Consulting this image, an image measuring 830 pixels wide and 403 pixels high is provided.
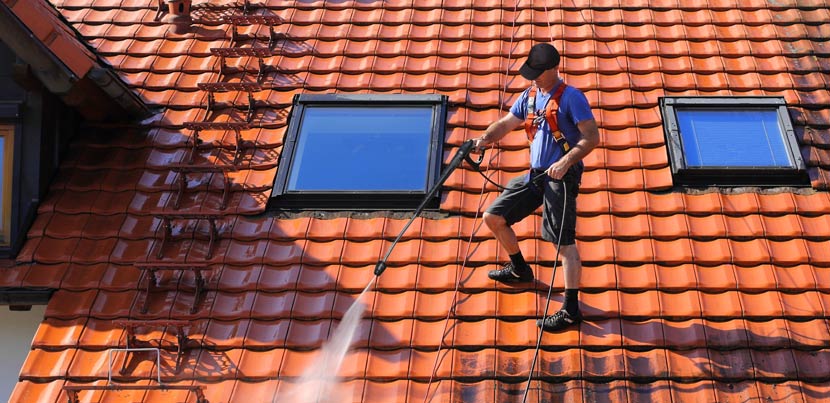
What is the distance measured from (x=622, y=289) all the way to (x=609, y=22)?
3048 mm

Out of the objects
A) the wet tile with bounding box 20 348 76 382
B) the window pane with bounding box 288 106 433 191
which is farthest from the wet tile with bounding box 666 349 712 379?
the wet tile with bounding box 20 348 76 382

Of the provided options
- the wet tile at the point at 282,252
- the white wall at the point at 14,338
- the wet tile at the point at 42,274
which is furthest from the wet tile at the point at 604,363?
the white wall at the point at 14,338

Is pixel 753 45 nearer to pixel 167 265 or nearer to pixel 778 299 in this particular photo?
pixel 778 299

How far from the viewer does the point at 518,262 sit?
21.7 ft

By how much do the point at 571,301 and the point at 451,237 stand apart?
1.04 metres

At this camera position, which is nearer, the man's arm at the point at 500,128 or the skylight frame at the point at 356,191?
the man's arm at the point at 500,128

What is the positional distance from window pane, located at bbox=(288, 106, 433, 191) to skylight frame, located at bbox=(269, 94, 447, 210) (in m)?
0.03

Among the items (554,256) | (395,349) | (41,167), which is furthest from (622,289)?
(41,167)

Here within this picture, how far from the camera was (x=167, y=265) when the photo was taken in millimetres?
6719

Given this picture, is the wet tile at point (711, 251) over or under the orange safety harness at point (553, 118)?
under

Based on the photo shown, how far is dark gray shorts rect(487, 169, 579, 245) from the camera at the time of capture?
20.8 feet

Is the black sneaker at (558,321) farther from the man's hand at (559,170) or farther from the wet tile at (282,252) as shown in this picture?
the wet tile at (282,252)

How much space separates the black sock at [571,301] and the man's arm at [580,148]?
2.23 feet

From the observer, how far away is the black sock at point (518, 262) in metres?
6.61
